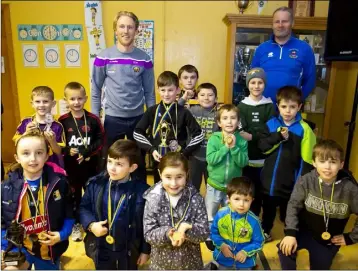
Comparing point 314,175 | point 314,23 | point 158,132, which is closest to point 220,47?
point 314,23

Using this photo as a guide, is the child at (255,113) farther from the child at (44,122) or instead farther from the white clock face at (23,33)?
the white clock face at (23,33)

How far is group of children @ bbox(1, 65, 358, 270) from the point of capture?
168 cm

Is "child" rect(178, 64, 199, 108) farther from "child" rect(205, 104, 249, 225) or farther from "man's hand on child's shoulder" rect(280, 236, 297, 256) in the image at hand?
"man's hand on child's shoulder" rect(280, 236, 297, 256)

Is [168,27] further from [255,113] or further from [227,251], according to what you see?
[227,251]

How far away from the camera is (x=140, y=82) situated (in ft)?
8.30

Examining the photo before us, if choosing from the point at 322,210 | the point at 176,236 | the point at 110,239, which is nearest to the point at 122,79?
the point at 110,239

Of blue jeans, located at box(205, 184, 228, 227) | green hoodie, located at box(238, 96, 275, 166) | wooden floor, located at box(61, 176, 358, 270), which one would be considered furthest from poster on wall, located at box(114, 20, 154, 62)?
wooden floor, located at box(61, 176, 358, 270)

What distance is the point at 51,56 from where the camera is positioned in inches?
164

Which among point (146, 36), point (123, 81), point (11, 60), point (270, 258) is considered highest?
point (146, 36)

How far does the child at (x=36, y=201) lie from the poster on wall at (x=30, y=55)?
2.84 meters

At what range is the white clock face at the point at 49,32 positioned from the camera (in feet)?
13.4

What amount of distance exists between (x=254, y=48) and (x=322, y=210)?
237 cm

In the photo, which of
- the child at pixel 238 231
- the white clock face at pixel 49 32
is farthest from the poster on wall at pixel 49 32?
the child at pixel 238 231

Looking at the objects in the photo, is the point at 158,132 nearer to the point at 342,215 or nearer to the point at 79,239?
the point at 79,239
